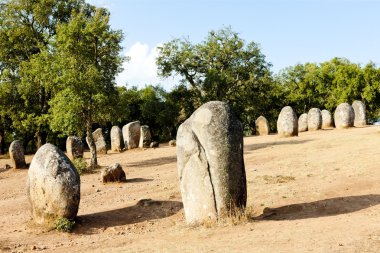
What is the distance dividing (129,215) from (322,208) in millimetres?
5973

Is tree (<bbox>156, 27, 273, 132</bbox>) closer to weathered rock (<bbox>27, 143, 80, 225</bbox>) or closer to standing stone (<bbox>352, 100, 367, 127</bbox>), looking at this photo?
standing stone (<bbox>352, 100, 367, 127</bbox>)

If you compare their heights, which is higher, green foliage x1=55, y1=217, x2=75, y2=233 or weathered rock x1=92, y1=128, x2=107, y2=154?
weathered rock x1=92, y1=128, x2=107, y2=154

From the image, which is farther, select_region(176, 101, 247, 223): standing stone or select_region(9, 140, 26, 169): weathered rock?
select_region(9, 140, 26, 169): weathered rock

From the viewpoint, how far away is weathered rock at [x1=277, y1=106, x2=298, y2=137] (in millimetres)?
31156

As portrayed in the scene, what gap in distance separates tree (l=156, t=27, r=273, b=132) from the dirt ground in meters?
26.0

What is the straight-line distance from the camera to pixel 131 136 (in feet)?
111

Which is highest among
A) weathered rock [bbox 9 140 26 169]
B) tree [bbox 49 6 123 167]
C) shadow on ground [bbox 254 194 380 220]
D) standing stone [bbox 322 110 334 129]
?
tree [bbox 49 6 123 167]

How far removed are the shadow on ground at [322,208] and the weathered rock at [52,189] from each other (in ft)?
18.0

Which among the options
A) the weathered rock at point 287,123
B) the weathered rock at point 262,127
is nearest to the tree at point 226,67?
the weathered rock at point 262,127

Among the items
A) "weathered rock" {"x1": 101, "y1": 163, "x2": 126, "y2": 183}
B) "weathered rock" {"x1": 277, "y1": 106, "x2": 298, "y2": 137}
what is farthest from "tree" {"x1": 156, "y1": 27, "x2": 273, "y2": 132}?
"weathered rock" {"x1": 101, "y1": 163, "x2": 126, "y2": 183}

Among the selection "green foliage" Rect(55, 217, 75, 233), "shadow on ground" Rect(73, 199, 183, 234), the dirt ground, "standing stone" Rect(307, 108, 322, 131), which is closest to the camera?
the dirt ground

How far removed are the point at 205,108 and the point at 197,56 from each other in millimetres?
37736

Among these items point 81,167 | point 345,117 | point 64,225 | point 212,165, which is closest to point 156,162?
point 81,167

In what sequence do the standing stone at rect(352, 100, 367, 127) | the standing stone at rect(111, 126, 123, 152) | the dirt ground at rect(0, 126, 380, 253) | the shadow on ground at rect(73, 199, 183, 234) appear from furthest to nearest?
the standing stone at rect(352, 100, 367, 127) → the standing stone at rect(111, 126, 123, 152) → the shadow on ground at rect(73, 199, 183, 234) → the dirt ground at rect(0, 126, 380, 253)
